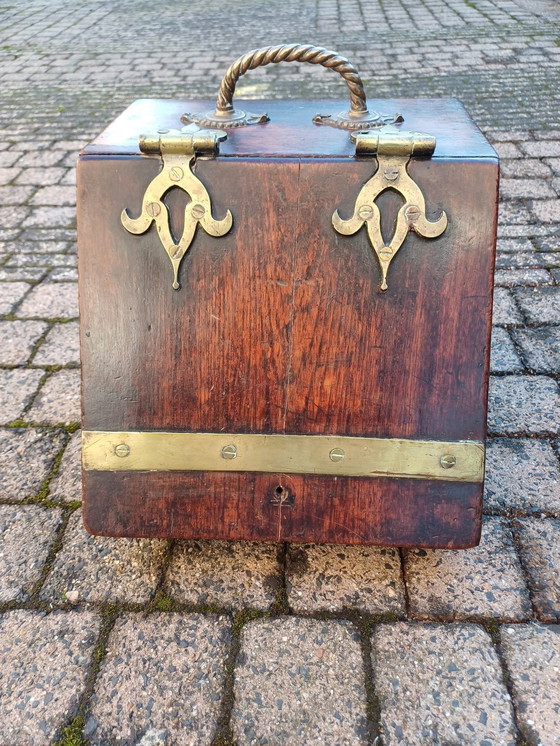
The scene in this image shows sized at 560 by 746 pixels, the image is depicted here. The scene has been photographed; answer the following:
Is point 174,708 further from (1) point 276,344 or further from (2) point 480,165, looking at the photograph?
(2) point 480,165

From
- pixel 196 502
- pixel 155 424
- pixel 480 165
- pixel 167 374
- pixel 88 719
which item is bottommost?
pixel 88 719

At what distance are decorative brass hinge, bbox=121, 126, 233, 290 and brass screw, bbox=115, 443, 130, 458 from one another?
0.41 m

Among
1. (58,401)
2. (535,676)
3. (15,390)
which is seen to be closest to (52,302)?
(15,390)

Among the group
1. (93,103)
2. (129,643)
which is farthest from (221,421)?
(93,103)

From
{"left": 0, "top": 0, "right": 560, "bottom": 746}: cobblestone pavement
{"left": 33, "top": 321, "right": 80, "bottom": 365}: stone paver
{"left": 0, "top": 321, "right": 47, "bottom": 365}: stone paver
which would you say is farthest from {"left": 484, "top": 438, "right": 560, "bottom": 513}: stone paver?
{"left": 0, "top": 321, "right": 47, "bottom": 365}: stone paver

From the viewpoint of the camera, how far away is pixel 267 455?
5.03 ft

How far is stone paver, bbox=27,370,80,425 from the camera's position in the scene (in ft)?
7.25

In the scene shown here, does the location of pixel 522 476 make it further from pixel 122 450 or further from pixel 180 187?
pixel 180 187

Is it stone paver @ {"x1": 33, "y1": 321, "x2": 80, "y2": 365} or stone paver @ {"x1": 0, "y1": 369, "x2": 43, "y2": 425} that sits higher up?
stone paver @ {"x1": 33, "y1": 321, "x2": 80, "y2": 365}

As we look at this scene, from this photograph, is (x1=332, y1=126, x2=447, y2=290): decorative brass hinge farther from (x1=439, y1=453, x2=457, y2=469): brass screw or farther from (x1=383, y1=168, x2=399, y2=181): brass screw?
(x1=439, y1=453, x2=457, y2=469): brass screw

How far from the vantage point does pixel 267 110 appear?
1935mm

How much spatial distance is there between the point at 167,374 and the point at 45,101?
15.9ft

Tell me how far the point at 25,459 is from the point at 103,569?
554 millimetres

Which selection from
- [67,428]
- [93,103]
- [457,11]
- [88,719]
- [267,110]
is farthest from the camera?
[457,11]
